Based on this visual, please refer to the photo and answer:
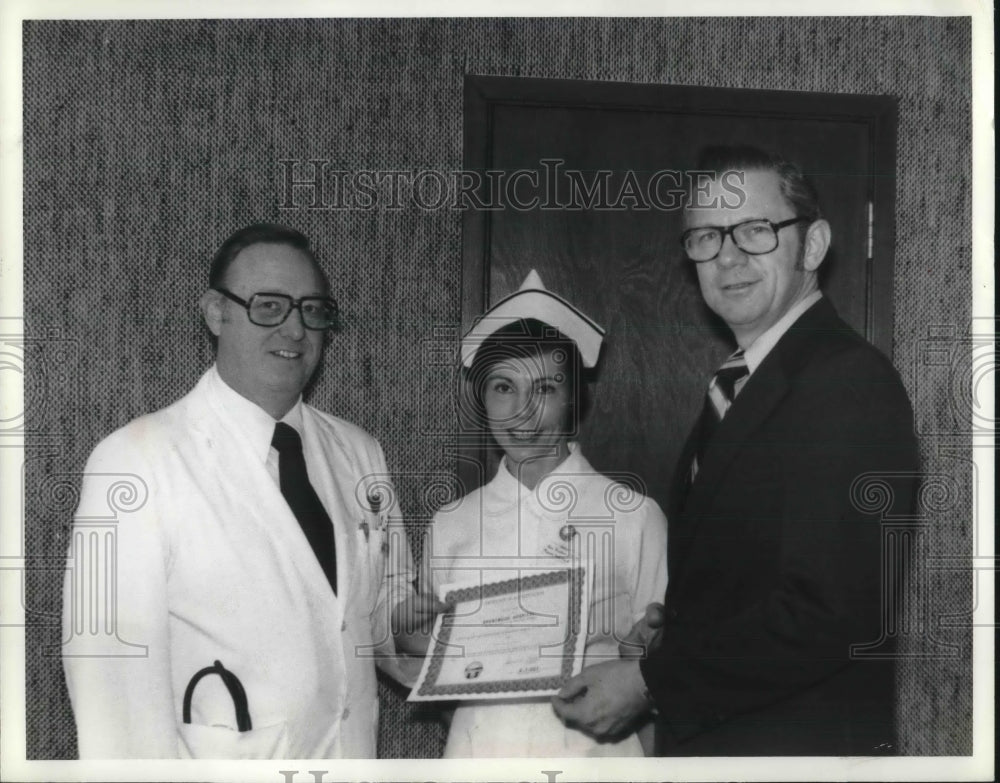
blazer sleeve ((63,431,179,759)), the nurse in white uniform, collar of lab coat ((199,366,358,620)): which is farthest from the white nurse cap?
blazer sleeve ((63,431,179,759))

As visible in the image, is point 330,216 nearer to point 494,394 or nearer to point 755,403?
point 494,394

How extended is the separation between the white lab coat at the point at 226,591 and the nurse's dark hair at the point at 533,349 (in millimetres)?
196

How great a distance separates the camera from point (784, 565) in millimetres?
1278

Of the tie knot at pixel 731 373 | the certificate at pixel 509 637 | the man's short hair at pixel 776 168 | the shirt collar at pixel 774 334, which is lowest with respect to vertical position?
the certificate at pixel 509 637

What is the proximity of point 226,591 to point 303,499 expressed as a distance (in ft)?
0.50

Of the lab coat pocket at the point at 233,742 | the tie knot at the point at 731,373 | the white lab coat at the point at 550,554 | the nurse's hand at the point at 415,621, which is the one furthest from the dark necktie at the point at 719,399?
the lab coat pocket at the point at 233,742

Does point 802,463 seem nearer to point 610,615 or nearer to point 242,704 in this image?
point 610,615

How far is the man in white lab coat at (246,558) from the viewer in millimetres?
1258

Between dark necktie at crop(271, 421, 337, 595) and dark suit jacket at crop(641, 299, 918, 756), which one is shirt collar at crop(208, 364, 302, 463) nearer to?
dark necktie at crop(271, 421, 337, 595)

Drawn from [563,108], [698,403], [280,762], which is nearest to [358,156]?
[563,108]

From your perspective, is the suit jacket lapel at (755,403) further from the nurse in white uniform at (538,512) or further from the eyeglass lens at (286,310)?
the eyeglass lens at (286,310)

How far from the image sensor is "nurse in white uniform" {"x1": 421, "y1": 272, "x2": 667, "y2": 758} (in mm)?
1290

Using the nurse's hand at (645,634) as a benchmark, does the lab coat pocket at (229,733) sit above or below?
below

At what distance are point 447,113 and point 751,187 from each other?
0.42 metres
